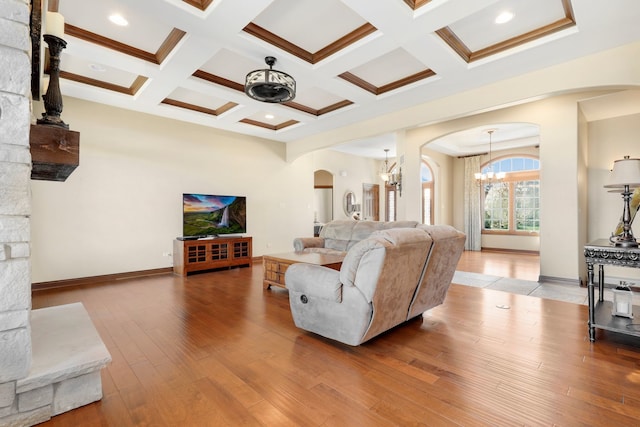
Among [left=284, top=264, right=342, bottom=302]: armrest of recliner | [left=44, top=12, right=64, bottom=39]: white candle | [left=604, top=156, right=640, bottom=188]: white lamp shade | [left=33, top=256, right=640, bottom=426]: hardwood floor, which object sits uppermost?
[left=44, top=12, right=64, bottom=39]: white candle

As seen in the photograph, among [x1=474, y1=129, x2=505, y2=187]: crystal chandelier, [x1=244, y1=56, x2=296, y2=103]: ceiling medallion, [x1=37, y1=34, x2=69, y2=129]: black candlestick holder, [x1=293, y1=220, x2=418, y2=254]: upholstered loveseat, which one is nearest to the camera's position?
[x1=37, y1=34, x2=69, y2=129]: black candlestick holder

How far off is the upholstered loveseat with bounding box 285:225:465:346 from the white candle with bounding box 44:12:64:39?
2314 millimetres

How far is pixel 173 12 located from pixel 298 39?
124 centimetres

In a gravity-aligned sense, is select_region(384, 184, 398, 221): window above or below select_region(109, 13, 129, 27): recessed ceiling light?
below

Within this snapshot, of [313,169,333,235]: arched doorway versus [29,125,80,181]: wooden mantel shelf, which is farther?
[313,169,333,235]: arched doorway

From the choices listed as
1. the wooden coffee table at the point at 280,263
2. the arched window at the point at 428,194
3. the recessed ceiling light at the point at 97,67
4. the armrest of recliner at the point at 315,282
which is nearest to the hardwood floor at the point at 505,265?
the arched window at the point at 428,194

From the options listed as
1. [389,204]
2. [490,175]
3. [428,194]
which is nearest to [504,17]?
[490,175]

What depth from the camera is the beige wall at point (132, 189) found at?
4.73m

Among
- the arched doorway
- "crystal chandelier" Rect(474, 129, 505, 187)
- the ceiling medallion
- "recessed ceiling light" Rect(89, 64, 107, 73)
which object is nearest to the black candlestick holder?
the ceiling medallion

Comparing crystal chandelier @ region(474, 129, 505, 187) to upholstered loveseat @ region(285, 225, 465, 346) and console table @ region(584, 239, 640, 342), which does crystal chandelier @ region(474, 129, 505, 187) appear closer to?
console table @ region(584, 239, 640, 342)

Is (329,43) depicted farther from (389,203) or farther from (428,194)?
(389,203)

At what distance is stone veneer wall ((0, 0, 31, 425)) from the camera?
1.47 m

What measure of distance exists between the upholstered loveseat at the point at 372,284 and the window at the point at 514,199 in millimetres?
7183

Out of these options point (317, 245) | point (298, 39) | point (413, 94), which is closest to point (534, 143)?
Result: point (413, 94)
